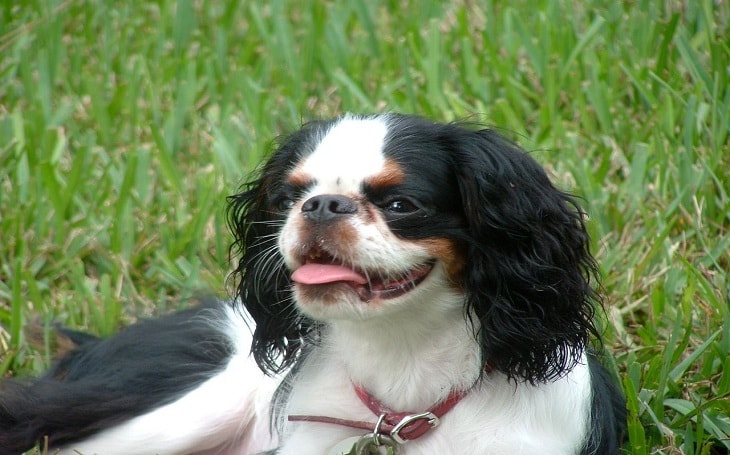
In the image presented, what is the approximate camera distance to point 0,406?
3.40m

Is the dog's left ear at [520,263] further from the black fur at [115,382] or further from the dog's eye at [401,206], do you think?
the black fur at [115,382]

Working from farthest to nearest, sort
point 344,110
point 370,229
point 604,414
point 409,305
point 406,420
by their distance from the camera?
point 344,110, point 604,414, point 406,420, point 409,305, point 370,229

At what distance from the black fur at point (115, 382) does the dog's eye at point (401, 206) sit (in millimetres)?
1043

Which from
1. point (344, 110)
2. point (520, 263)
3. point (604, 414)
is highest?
point (520, 263)

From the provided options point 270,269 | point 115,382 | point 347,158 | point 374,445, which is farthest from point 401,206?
point 115,382

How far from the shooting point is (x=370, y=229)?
103 inches

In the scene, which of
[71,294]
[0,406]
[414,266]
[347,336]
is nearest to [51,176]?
[71,294]

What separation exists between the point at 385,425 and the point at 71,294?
5.80ft

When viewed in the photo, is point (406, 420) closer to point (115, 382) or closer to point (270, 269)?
point (270, 269)

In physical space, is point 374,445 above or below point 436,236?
below

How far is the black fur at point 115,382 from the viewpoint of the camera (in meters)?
3.36

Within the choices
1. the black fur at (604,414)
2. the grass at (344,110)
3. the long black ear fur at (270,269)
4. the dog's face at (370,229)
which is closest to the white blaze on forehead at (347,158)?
the dog's face at (370,229)

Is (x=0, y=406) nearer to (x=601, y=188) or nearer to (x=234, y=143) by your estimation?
(x=234, y=143)

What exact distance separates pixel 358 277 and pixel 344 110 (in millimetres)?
2668
